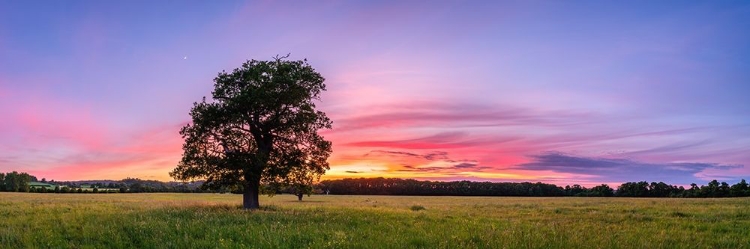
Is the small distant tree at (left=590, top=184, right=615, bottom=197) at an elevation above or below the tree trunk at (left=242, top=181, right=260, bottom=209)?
below

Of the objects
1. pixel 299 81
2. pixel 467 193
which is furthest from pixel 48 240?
pixel 467 193

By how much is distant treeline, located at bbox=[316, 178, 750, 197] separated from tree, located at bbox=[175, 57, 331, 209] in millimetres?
91780

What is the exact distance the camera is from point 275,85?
26.0m

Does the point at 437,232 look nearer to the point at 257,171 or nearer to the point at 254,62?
the point at 257,171

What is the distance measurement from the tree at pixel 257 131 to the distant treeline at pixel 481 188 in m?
91.8

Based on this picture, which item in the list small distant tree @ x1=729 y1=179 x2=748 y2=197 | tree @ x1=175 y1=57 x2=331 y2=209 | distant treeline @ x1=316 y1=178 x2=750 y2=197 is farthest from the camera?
distant treeline @ x1=316 y1=178 x2=750 y2=197

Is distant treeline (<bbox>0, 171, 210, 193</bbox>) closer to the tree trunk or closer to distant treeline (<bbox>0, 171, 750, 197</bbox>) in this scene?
distant treeline (<bbox>0, 171, 750, 197</bbox>)

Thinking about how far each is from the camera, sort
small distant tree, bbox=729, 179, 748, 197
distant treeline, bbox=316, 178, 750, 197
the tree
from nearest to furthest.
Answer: the tree → small distant tree, bbox=729, 179, 748, 197 → distant treeline, bbox=316, 178, 750, 197

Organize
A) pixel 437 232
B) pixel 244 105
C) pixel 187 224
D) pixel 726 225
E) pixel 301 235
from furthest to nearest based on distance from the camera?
pixel 244 105 → pixel 726 225 → pixel 187 224 → pixel 437 232 → pixel 301 235

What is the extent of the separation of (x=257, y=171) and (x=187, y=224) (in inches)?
408

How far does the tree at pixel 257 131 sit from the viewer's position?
85.4 ft

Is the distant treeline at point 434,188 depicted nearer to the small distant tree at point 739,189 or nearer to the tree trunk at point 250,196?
the small distant tree at point 739,189

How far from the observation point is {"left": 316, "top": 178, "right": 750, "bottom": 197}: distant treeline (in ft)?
396

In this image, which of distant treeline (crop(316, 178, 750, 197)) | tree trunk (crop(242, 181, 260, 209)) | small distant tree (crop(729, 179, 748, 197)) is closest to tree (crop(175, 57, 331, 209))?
tree trunk (crop(242, 181, 260, 209))
